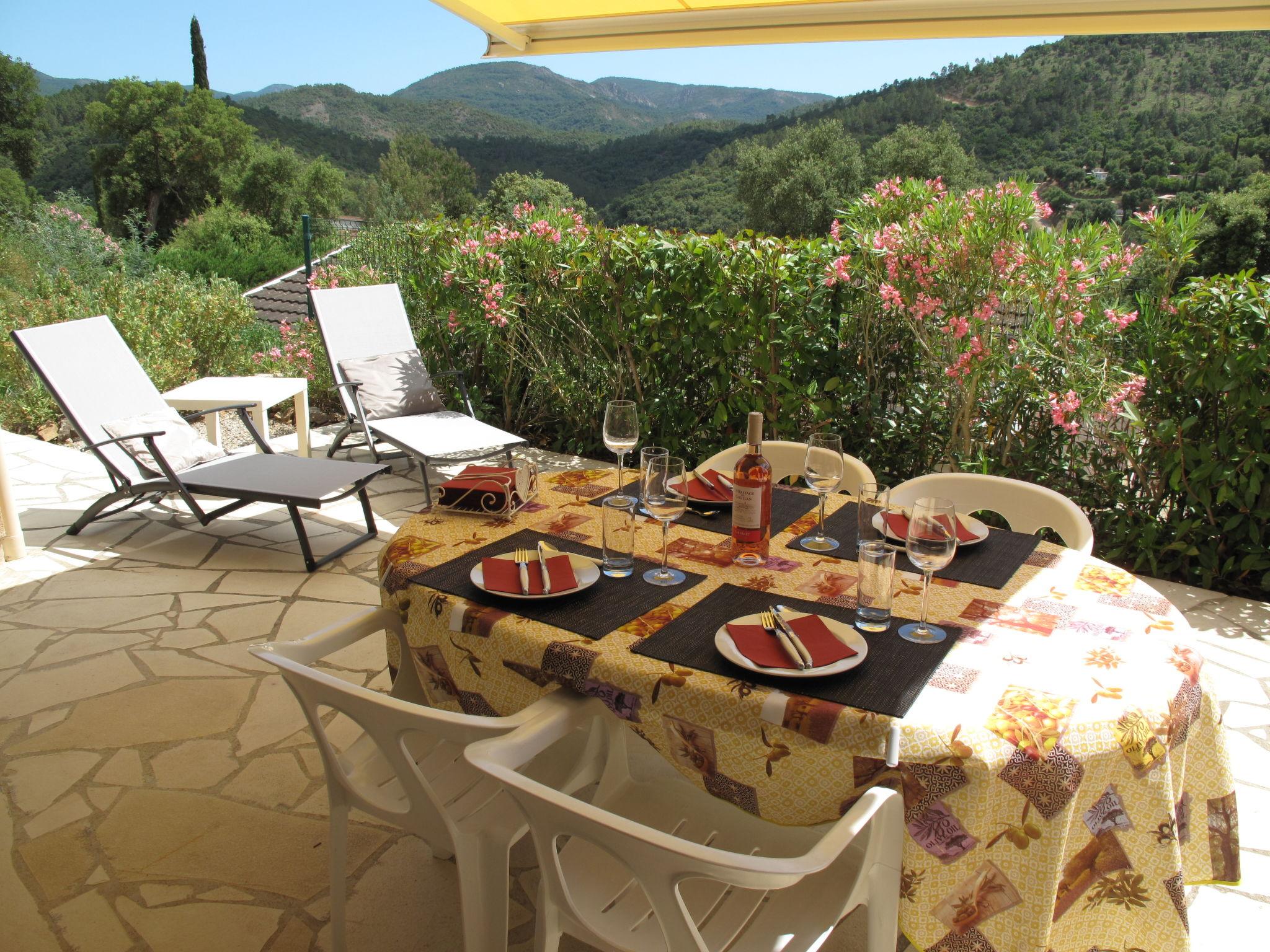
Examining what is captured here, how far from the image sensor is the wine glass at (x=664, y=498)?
5.85 feet

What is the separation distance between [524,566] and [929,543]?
0.79 metres

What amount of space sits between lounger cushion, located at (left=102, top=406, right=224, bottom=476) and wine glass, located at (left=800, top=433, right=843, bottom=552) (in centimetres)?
303

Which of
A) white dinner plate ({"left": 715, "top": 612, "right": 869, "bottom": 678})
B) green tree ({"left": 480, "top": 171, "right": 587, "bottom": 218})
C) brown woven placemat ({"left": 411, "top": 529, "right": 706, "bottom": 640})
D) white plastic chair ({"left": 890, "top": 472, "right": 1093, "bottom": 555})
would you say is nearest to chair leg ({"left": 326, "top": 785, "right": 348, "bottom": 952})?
brown woven placemat ({"left": 411, "top": 529, "right": 706, "bottom": 640})

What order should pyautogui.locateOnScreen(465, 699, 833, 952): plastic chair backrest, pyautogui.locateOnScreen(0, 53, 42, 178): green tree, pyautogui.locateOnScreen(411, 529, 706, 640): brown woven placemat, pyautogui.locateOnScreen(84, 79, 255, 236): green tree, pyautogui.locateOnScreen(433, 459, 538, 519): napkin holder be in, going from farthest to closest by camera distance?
Result: pyautogui.locateOnScreen(84, 79, 255, 236): green tree, pyautogui.locateOnScreen(0, 53, 42, 178): green tree, pyautogui.locateOnScreen(433, 459, 538, 519): napkin holder, pyautogui.locateOnScreen(411, 529, 706, 640): brown woven placemat, pyautogui.locateOnScreen(465, 699, 833, 952): plastic chair backrest

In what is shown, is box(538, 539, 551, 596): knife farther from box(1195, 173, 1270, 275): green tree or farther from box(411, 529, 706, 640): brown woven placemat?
box(1195, 173, 1270, 275): green tree

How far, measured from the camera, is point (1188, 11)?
287 cm

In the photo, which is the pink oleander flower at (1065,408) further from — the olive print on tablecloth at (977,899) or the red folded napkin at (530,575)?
the olive print on tablecloth at (977,899)

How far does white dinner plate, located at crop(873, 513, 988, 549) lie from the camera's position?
6.59ft

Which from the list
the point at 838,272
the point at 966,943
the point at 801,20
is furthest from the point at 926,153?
the point at 966,943

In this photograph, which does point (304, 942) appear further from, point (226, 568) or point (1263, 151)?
point (1263, 151)

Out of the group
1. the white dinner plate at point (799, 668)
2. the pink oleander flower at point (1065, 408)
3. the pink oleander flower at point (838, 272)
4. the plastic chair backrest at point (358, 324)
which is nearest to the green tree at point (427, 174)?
the plastic chair backrest at point (358, 324)

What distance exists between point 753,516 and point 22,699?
248 centimetres

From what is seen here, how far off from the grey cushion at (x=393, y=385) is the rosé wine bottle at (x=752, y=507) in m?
3.47

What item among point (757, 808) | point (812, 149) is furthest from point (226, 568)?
point (812, 149)
